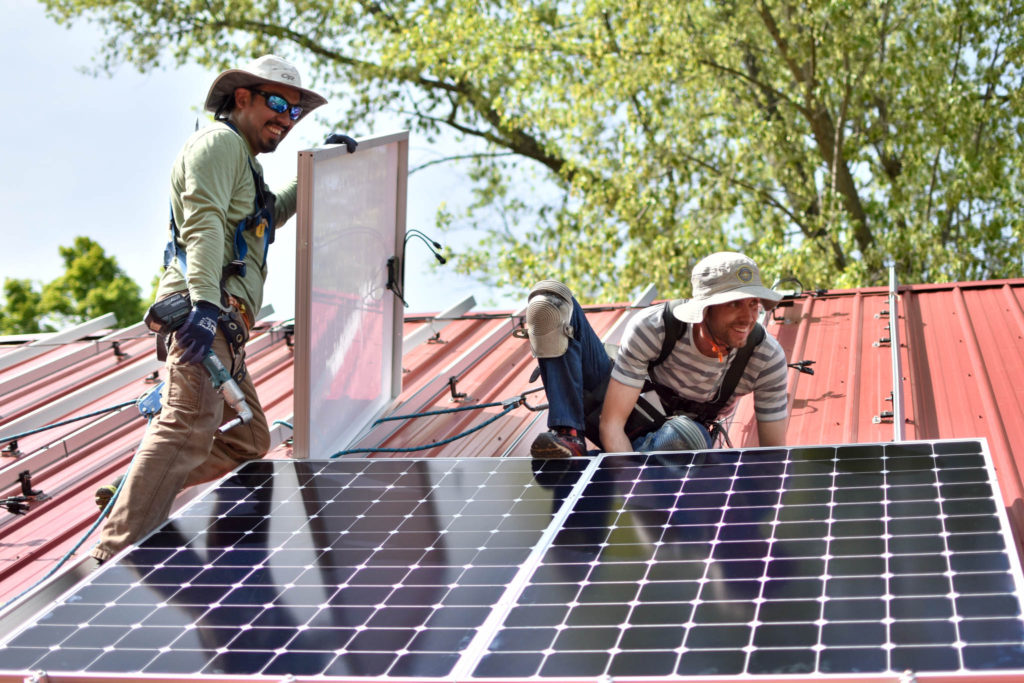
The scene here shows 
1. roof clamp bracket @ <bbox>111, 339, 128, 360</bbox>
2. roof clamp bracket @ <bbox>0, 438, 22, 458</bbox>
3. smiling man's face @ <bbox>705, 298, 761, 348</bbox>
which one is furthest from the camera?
roof clamp bracket @ <bbox>111, 339, 128, 360</bbox>

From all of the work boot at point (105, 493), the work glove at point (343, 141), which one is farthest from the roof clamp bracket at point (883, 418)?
the work boot at point (105, 493)

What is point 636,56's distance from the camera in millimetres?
21422

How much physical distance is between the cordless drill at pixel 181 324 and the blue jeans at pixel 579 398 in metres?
1.55

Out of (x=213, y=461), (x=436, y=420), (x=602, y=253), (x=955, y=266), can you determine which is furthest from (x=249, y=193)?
(x=602, y=253)

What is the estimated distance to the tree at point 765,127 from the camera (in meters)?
19.1

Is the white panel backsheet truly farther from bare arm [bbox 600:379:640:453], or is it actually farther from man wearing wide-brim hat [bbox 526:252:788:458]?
bare arm [bbox 600:379:640:453]

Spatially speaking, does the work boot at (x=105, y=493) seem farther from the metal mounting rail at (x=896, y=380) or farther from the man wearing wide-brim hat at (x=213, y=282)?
the metal mounting rail at (x=896, y=380)

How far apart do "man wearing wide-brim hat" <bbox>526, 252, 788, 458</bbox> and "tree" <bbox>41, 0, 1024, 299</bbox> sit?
1301 centimetres

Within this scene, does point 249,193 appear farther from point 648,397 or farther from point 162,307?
point 648,397

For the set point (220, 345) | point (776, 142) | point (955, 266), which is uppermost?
point (220, 345)

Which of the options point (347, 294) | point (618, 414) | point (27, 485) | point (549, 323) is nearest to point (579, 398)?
point (618, 414)

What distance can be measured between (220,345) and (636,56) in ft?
55.7

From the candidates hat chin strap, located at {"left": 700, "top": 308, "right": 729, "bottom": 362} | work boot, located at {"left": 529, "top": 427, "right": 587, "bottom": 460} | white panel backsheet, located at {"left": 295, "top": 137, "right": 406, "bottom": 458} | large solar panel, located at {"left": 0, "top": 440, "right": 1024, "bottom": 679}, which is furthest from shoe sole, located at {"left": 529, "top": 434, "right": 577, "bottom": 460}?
white panel backsheet, located at {"left": 295, "top": 137, "right": 406, "bottom": 458}

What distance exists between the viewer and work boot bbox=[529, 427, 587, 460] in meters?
5.48
